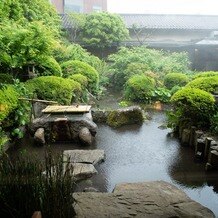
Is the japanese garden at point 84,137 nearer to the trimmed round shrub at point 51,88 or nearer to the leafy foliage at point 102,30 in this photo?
the trimmed round shrub at point 51,88

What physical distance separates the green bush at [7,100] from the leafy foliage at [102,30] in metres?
14.6

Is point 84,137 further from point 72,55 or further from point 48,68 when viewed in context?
point 72,55

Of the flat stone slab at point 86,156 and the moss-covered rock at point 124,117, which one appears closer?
the flat stone slab at point 86,156

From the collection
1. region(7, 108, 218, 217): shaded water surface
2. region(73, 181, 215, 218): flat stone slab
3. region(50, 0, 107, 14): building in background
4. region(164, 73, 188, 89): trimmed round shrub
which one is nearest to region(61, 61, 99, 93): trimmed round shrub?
region(164, 73, 188, 89): trimmed round shrub

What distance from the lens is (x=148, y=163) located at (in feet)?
26.9

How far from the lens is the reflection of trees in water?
6.93 metres

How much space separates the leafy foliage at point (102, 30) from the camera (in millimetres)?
23281

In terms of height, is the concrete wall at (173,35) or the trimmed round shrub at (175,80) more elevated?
Result: the concrete wall at (173,35)

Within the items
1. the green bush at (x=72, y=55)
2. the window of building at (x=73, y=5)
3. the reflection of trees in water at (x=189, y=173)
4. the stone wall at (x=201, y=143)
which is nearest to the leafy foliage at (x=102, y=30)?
the green bush at (x=72, y=55)

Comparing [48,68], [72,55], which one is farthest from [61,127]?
[72,55]

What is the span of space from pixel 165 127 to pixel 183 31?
18.7 meters

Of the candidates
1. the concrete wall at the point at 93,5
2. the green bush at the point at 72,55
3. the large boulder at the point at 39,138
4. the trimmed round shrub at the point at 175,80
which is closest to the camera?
the large boulder at the point at 39,138

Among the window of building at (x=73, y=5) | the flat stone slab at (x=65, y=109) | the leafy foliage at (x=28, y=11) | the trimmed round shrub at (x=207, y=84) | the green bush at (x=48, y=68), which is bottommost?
the flat stone slab at (x=65, y=109)

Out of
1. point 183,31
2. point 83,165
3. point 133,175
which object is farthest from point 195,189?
point 183,31
